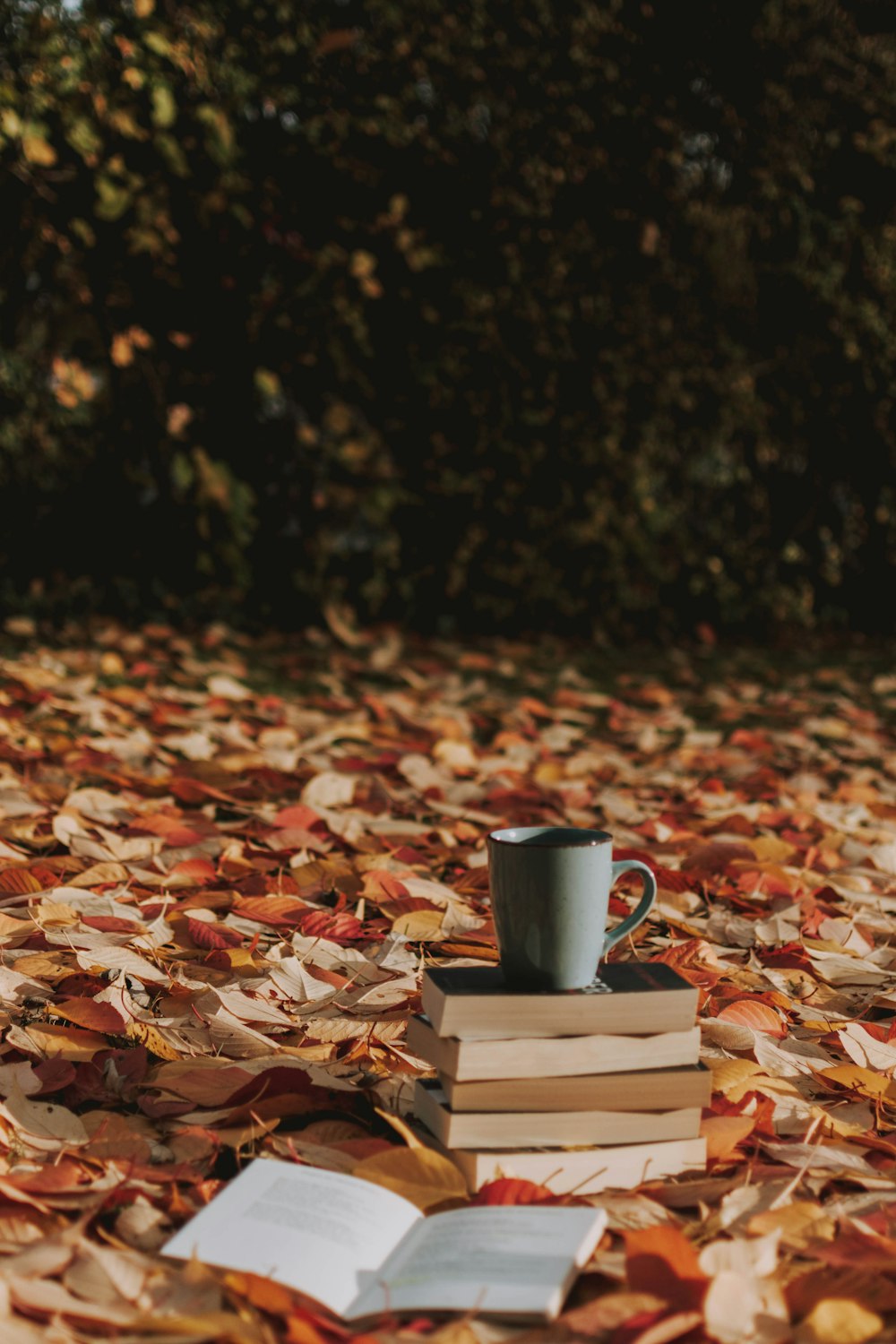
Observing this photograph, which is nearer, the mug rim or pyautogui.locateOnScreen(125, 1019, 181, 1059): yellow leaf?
the mug rim

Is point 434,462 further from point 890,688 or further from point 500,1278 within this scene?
point 500,1278

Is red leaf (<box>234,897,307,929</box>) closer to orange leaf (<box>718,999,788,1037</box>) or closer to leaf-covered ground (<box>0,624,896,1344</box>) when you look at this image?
leaf-covered ground (<box>0,624,896,1344</box>)

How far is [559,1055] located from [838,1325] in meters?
0.34

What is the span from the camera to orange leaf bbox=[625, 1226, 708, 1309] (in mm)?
1000

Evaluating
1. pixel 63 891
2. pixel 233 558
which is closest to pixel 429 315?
pixel 233 558

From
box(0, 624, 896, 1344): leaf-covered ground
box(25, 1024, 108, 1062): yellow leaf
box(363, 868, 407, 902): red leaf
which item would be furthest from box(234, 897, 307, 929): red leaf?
box(25, 1024, 108, 1062): yellow leaf

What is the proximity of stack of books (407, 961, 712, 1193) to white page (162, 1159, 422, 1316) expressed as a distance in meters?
0.11

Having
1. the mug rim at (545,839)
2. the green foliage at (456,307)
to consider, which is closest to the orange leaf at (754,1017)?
the mug rim at (545,839)

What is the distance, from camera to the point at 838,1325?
981 mm

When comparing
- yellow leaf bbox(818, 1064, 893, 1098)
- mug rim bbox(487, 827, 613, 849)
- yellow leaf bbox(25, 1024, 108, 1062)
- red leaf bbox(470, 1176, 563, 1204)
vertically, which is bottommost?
yellow leaf bbox(25, 1024, 108, 1062)

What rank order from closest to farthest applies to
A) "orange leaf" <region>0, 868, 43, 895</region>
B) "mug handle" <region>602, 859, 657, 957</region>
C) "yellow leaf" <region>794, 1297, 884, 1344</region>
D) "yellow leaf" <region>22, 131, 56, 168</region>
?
"yellow leaf" <region>794, 1297, 884, 1344</region>, "mug handle" <region>602, 859, 657, 957</region>, "orange leaf" <region>0, 868, 43, 895</region>, "yellow leaf" <region>22, 131, 56, 168</region>

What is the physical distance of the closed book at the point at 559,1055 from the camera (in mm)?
1213

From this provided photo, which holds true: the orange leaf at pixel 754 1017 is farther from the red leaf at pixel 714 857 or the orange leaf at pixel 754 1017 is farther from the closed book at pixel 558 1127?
the red leaf at pixel 714 857

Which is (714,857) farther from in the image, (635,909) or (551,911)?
(551,911)
